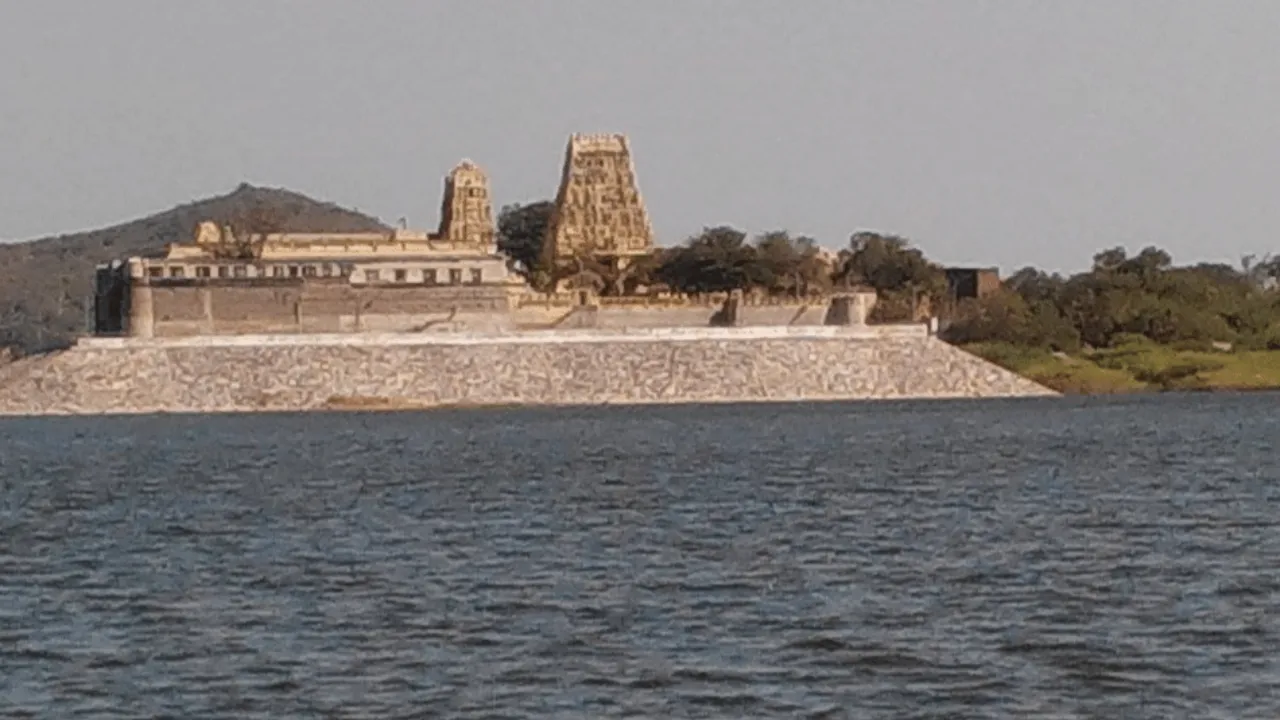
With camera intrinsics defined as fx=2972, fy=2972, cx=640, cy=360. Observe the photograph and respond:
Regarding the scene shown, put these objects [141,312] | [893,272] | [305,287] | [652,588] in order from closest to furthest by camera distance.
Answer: [652,588], [141,312], [305,287], [893,272]

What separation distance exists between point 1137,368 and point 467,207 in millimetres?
35096

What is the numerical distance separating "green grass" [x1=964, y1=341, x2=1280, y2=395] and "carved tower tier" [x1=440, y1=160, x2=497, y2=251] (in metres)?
25.8

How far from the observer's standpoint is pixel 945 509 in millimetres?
44656

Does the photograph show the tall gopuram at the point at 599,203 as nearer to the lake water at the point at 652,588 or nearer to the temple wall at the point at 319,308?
the temple wall at the point at 319,308

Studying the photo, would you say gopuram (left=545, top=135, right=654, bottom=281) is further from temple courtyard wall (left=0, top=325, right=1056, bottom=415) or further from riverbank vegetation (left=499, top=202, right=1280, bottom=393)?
temple courtyard wall (left=0, top=325, right=1056, bottom=415)

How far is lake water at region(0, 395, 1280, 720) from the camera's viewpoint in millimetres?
24891

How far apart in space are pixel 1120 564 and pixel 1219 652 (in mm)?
7951

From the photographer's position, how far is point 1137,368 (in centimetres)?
12238

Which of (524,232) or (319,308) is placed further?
(524,232)

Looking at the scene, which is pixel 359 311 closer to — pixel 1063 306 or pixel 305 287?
pixel 305 287

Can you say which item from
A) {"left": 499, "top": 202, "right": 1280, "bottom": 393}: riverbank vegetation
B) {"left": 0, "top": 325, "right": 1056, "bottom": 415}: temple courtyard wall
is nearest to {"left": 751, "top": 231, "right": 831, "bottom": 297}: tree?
{"left": 499, "top": 202, "right": 1280, "bottom": 393}: riverbank vegetation

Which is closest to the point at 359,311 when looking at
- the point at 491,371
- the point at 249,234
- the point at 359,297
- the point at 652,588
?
the point at 359,297

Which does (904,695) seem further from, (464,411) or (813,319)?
(813,319)

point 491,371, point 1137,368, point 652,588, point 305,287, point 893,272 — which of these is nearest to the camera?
point 652,588
